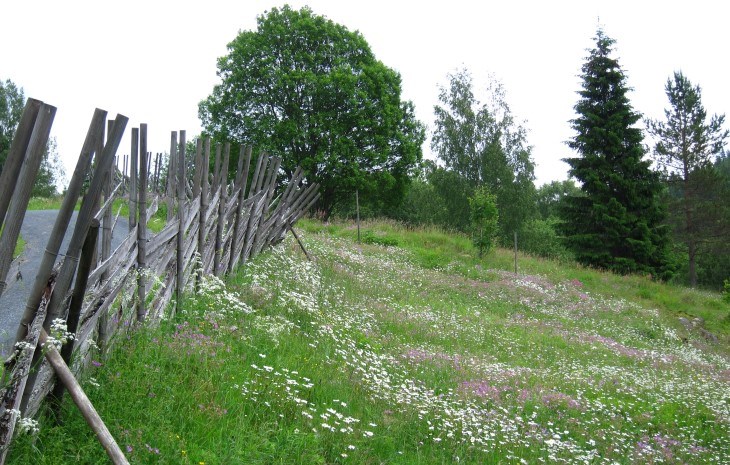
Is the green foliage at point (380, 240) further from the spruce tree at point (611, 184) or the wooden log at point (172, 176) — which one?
the wooden log at point (172, 176)

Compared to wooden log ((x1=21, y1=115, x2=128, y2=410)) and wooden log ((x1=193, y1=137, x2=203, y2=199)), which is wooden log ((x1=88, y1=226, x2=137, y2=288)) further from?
wooden log ((x1=193, y1=137, x2=203, y2=199))

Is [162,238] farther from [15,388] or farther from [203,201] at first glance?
[15,388]

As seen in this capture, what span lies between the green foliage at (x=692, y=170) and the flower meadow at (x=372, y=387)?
2446cm

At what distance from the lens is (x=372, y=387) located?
5887mm

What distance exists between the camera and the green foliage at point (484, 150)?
35.5 metres

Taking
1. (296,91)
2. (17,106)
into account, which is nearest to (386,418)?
(296,91)

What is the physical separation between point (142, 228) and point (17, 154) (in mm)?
2652

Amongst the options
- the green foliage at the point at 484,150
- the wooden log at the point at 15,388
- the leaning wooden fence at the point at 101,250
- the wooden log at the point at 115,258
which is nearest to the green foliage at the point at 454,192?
the green foliage at the point at 484,150

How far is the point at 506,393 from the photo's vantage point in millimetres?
7512

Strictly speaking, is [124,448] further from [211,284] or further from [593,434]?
[593,434]

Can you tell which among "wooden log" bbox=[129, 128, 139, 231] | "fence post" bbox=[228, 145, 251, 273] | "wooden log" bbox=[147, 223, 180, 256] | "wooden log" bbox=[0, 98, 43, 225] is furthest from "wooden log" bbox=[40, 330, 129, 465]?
"fence post" bbox=[228, 145, 251, 273]

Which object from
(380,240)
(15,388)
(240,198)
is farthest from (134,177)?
(380,240)

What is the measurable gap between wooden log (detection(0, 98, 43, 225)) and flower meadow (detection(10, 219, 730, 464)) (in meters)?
1.45

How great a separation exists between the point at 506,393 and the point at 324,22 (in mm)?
29229
